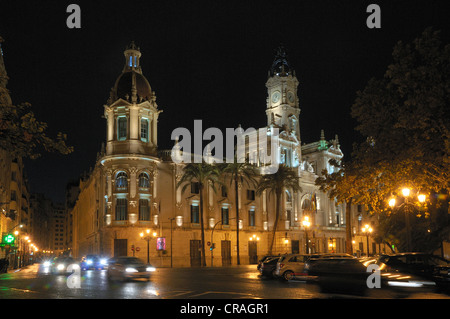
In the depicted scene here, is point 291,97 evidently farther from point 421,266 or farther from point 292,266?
point 421,266

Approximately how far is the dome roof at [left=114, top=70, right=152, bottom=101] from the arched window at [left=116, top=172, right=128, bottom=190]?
9.54 metres

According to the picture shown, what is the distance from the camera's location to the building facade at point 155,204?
56062 mm

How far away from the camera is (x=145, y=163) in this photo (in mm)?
57562

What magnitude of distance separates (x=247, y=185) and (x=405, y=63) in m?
47.2

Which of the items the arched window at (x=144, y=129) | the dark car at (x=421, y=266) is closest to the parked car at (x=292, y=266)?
the dark car at (x=421, y=266)

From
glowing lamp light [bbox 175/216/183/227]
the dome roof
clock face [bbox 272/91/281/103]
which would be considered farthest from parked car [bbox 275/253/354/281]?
clock face [bbox 272/91/281/103]

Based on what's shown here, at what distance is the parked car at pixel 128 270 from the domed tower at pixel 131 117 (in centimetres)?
3196

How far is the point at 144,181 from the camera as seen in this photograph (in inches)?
2275

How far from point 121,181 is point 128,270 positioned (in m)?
33.1

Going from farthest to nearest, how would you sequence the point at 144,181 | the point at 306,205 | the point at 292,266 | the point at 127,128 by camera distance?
the point at 306,205
the point at 144,181
the point at 127,128
the point at 292,266

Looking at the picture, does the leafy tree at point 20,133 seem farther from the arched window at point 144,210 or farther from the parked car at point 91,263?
the arched window at point 144,210

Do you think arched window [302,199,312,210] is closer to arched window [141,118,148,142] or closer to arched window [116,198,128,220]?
arched window [141,118,148,142]

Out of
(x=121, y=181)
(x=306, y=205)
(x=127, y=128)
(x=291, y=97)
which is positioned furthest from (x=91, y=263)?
(x=291, y=97)
